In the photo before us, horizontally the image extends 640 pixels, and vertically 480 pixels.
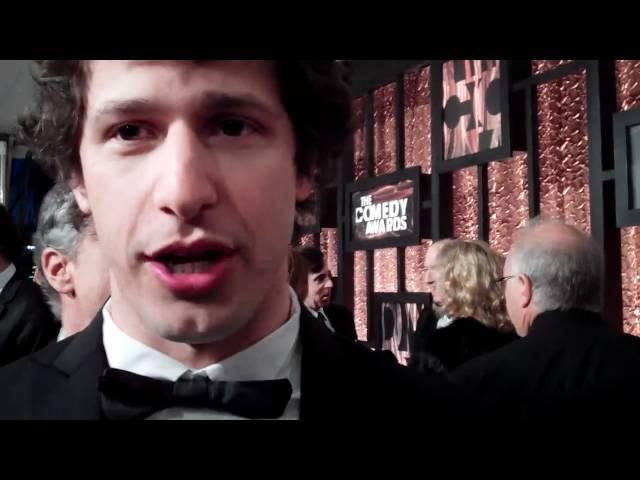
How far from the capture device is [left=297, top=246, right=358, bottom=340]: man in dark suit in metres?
1.81

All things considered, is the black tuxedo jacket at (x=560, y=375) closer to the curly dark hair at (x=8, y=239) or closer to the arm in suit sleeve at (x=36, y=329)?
the arm in suit sleeve at (x=36, y=329)

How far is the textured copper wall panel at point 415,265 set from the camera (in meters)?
2.58

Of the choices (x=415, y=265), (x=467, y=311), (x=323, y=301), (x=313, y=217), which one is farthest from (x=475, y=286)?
(x=415, y=265)

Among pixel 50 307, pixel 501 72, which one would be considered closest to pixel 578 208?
pixel 501 72

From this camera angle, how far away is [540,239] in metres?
1.75

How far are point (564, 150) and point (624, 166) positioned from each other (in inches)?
14.9

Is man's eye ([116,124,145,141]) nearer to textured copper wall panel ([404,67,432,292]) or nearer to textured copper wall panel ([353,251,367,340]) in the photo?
textured copper wall panel ([353,251,367,340])

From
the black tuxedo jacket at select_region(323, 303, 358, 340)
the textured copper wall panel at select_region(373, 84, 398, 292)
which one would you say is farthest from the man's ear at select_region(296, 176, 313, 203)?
the textured copper wall panel at select_region(373, 84, 398, 292)

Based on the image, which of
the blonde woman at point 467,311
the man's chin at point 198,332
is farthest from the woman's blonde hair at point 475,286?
the man's chin at point 198,332

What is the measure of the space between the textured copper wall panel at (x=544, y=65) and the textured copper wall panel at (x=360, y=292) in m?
0.83

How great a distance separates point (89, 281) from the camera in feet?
4.80

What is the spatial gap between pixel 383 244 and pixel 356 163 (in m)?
0.65

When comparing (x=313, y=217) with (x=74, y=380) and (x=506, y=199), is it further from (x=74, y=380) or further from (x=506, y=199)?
(x=506, y=199)

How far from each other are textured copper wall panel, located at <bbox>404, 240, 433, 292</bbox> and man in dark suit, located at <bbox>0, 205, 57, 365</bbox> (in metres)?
1.37
